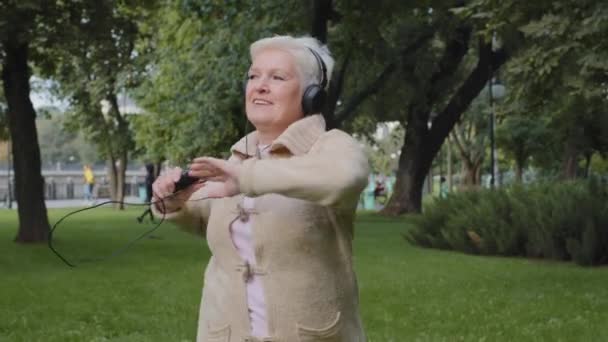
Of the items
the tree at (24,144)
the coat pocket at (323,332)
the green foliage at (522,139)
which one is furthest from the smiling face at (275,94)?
the green foliage at (522,139)

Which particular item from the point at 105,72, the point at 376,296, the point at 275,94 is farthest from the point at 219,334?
the point at 105,72

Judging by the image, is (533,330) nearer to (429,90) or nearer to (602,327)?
(602,327)

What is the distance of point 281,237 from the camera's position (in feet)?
10.2

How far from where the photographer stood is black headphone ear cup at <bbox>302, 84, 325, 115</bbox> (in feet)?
10.5

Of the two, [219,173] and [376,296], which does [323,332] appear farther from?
[376,296]

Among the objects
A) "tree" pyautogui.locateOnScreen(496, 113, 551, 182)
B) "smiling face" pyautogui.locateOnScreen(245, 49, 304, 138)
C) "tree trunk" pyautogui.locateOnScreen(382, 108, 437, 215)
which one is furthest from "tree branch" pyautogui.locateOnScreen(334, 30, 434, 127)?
"smiling face" pyautogui.locateOnScreen(245, 49, 304, 138)

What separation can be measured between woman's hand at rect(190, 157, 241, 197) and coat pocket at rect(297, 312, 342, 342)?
0.54m

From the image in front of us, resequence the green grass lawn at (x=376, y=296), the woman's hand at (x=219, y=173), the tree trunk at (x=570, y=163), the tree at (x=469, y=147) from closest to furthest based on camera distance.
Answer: the woman's hand at (x=219, y=173) < the green grass lawn at (x=376, y=296) < the tree trunk at (x=570, y=163) < the tree at (x=469, y=147)

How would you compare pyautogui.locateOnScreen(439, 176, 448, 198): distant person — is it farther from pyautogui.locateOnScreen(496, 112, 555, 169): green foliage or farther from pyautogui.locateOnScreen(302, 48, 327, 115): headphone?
pyautogui.locateOnScreen(302, 48, 327, 115): headphone

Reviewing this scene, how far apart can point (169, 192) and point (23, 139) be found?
60.1ft

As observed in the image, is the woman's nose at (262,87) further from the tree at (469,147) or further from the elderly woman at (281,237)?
the tree at (469,147)

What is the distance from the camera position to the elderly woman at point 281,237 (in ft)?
10.2

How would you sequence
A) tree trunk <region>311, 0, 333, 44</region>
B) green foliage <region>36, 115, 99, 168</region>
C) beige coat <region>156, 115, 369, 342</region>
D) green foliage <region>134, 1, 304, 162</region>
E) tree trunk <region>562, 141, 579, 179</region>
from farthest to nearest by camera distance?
green foliage <region>36, 115, 99, 168</region> < tree trunk <region>562, 141, 579, 179</region> < green foliage <region>134, 1, 304, 162</region> < tree trunk <region>311, 0, 333, 44</region> < beige coat <region>156, 115, 369, 342</region>

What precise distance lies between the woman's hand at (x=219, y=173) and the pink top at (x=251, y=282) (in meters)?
0.29
